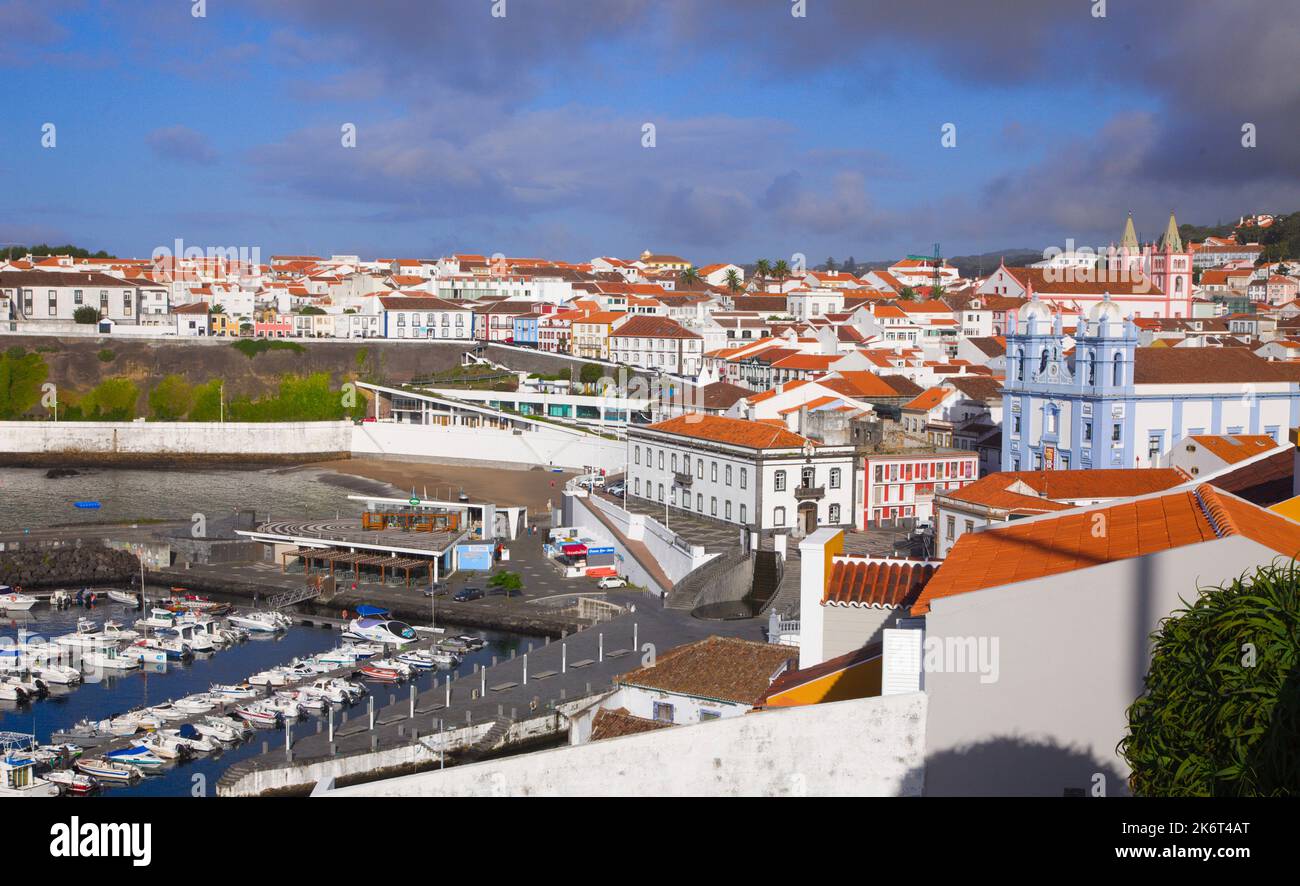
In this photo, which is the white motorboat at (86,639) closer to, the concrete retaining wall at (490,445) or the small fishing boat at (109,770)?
the small fishing boat at (109,770)

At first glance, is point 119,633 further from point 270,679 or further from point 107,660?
point 270,679

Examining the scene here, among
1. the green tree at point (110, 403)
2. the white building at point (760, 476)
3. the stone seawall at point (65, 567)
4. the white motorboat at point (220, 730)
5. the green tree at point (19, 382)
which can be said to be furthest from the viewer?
the green tree at point (19, 382)

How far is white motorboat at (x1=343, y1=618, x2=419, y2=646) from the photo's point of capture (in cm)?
1995

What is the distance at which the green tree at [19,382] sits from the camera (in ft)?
160

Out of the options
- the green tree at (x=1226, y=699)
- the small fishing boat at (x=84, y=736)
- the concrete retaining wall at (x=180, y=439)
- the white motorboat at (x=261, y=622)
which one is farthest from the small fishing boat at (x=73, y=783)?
the concrete retaining wall at (x=180, y=439)

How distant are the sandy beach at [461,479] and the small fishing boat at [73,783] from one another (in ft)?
58.5

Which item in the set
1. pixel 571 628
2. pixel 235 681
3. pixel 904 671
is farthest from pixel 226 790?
pixel 904 671

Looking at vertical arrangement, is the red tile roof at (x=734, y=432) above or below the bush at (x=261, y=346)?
below

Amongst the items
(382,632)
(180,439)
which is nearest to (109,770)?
(382,632)

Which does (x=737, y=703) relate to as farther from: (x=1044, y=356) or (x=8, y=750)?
(x=1044, y=356)

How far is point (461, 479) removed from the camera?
37.5 meters

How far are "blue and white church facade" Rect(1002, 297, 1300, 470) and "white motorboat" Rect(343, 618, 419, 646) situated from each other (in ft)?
42.0

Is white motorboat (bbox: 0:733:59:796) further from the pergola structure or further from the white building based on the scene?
the white building

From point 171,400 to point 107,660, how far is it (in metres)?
32.2
